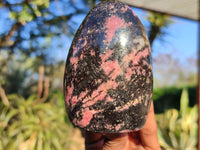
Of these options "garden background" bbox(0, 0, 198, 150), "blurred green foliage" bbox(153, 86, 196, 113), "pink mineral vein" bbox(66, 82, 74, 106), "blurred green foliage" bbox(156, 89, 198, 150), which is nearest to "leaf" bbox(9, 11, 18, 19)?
"garden background" bbox(0, 0, 198, 150)

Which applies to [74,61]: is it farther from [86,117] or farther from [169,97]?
[169,97]

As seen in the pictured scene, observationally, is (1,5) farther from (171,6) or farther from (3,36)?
(171,6)

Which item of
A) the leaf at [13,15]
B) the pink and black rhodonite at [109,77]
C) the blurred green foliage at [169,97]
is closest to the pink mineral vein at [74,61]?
the pink and black rhodonite at [109,77]

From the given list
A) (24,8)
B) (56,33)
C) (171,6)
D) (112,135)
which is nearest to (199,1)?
(171,6)

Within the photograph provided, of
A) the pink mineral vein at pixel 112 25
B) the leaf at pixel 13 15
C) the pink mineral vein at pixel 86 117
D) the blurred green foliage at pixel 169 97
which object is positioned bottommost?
the blurred green foliage at pixel 169 97

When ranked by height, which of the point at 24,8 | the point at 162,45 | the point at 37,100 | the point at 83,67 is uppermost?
the point at 83,67

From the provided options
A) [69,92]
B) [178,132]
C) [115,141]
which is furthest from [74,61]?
[178,132]

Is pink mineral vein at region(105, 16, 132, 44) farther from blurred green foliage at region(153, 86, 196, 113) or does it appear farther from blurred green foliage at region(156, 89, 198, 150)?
blurred green foliage at region(153, 86, 196, 113)

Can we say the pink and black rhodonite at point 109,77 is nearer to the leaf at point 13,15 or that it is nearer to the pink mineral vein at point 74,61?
the pink mineral vein at point 74,61
